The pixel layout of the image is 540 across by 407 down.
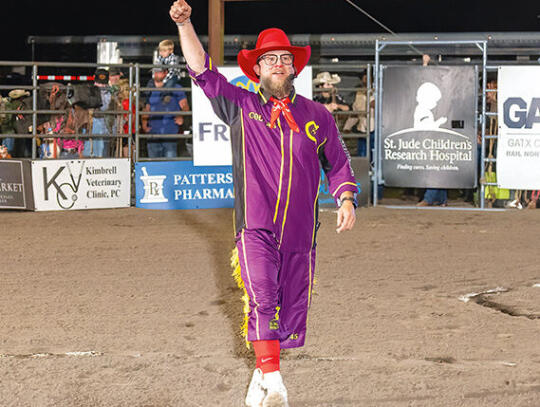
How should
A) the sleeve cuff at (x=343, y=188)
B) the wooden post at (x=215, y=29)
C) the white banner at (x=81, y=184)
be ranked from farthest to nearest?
1. the wooden post at (x=215, y=29)
2. the white banner at (x=81, y=184)
3. the sleeve cuff at (x=343, y=188)

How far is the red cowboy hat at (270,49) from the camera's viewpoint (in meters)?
4.45

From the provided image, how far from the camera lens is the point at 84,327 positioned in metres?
6.01

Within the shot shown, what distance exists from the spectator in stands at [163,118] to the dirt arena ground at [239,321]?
2972 mm

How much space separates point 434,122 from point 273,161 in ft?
29.1

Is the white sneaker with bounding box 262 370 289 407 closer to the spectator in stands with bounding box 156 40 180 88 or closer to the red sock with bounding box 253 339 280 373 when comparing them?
the red sock with bounding box 253 339 280 373

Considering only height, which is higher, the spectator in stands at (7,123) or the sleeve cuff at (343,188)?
the spectator in stands at (7,123)

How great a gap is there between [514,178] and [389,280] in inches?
227

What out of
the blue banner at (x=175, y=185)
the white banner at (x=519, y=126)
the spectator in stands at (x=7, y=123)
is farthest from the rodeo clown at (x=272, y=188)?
the spectator in stands at (x=7, y=123)

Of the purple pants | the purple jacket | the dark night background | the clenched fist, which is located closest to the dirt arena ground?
the purple pants

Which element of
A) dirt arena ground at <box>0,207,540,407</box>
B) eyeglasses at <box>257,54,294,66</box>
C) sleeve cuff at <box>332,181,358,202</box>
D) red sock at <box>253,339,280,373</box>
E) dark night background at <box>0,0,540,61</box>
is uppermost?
dark night background at <box>0,0,540,61</box>

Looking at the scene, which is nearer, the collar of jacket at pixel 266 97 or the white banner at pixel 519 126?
the collar of jacket at pixel 266 97

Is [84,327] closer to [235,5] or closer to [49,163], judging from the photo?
→ [49,163]

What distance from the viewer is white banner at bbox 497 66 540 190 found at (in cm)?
1259

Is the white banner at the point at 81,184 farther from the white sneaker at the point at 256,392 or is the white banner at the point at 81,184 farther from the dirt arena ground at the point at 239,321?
the white sneaker at the point at 256,392
